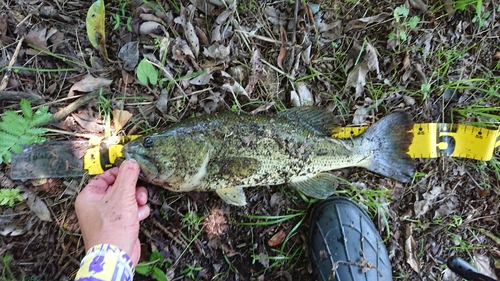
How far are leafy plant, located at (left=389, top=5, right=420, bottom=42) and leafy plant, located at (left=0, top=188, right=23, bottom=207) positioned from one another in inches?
156

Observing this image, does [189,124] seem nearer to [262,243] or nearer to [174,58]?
[174,58]

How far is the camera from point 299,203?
3676 mm

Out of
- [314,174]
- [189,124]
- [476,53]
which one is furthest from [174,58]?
[476,53]

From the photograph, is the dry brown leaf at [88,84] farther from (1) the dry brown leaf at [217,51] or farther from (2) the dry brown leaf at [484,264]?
(2) the dry brown leaf at [484,264]

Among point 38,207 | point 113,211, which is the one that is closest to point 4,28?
point 38,207

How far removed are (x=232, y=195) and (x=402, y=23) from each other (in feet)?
8.20

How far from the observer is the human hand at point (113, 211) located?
2.73m

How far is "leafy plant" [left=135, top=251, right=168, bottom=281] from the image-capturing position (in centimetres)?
329

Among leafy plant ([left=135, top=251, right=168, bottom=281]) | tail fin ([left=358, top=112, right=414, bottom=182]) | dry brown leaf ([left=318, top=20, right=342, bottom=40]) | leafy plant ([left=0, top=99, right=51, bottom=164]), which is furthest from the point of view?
dry brown leaf ([left=318, top=20, right=342, bottom=40])

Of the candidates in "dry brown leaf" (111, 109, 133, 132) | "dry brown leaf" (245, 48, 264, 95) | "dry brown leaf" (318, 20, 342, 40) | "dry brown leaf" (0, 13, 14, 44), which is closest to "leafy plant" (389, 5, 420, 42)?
"dry brown leaf" (318, 20, 342, 40)

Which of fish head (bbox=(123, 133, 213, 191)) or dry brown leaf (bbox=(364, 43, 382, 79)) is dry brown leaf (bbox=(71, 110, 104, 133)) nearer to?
fish head (bbox=(123, 133, 213, 191))

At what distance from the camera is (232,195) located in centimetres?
332

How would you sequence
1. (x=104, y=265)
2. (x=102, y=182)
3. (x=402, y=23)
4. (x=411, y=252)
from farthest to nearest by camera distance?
(x=402, y=23) → (x=411, y=252) → (x=102, y=182) → (x=104, y=265)

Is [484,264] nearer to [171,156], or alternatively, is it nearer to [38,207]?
[171,156]
